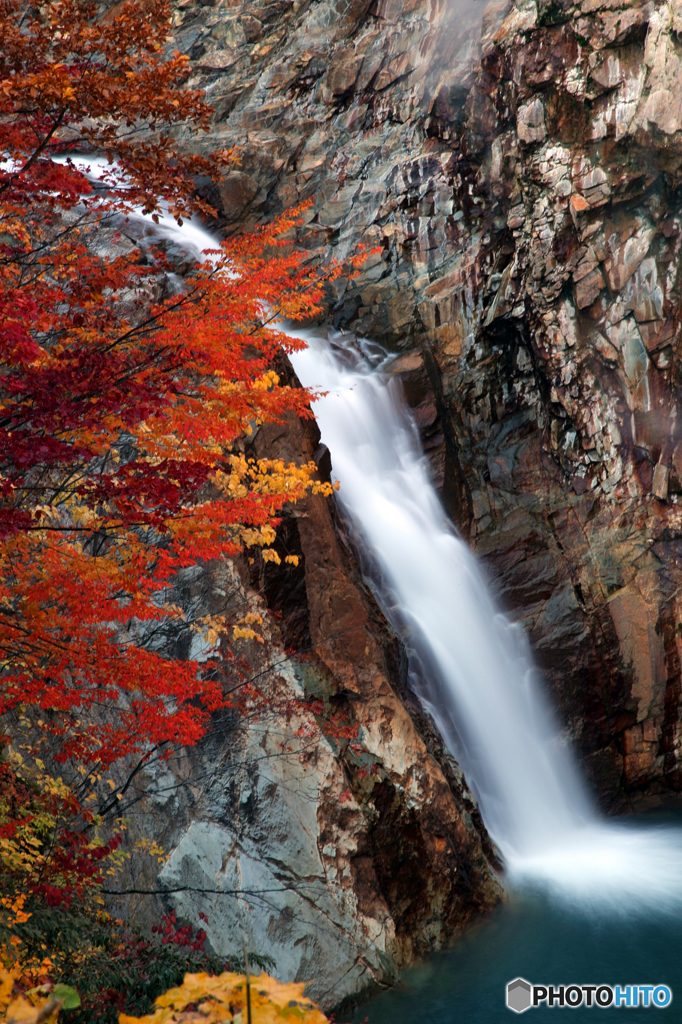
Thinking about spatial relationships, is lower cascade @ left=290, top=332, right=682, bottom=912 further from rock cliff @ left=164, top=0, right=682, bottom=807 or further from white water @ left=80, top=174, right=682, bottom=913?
rock cliff @ left=164, top=0, right=682, bottom=807

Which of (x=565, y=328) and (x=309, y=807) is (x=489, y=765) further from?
(x=565, y=328)

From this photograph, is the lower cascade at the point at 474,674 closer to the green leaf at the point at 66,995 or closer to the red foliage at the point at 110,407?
the red foliage at the point at 110,407

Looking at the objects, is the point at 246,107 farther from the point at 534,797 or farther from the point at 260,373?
the point at 534,797

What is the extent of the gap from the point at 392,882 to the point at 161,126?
77.5 ft

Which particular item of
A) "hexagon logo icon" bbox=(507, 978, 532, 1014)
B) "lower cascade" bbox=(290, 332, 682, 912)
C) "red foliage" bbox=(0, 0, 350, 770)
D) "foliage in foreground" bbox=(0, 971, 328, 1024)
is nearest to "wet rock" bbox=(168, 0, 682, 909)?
"lower cascade" bbox=(290, 332, 682, 912)

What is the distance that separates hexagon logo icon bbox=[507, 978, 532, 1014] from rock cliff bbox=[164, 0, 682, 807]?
20.2 ft

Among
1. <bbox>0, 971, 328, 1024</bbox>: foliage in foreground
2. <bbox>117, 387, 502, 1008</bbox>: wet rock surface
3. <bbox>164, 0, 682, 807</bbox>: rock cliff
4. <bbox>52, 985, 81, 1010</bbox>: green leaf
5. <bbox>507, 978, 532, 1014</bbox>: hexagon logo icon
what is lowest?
<bbox>507, 978, 532, 1014</bbox>: hexagon logo icon


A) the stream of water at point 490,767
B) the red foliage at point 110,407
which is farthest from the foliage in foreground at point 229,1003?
the stream of water at point 490,767

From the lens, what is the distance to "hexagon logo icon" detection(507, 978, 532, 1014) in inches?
273

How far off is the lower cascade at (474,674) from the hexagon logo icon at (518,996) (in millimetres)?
2112

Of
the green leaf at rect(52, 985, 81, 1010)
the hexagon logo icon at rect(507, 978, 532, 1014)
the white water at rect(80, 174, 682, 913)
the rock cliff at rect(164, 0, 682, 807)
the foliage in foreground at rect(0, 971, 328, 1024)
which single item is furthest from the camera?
the rock cliff at rect(164, 0, 682, 807)

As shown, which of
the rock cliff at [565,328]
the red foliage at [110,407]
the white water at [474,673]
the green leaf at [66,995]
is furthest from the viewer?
the rock cliff at [565,328]

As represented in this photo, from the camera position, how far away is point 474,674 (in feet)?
38.9

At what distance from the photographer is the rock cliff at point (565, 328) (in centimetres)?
1298
